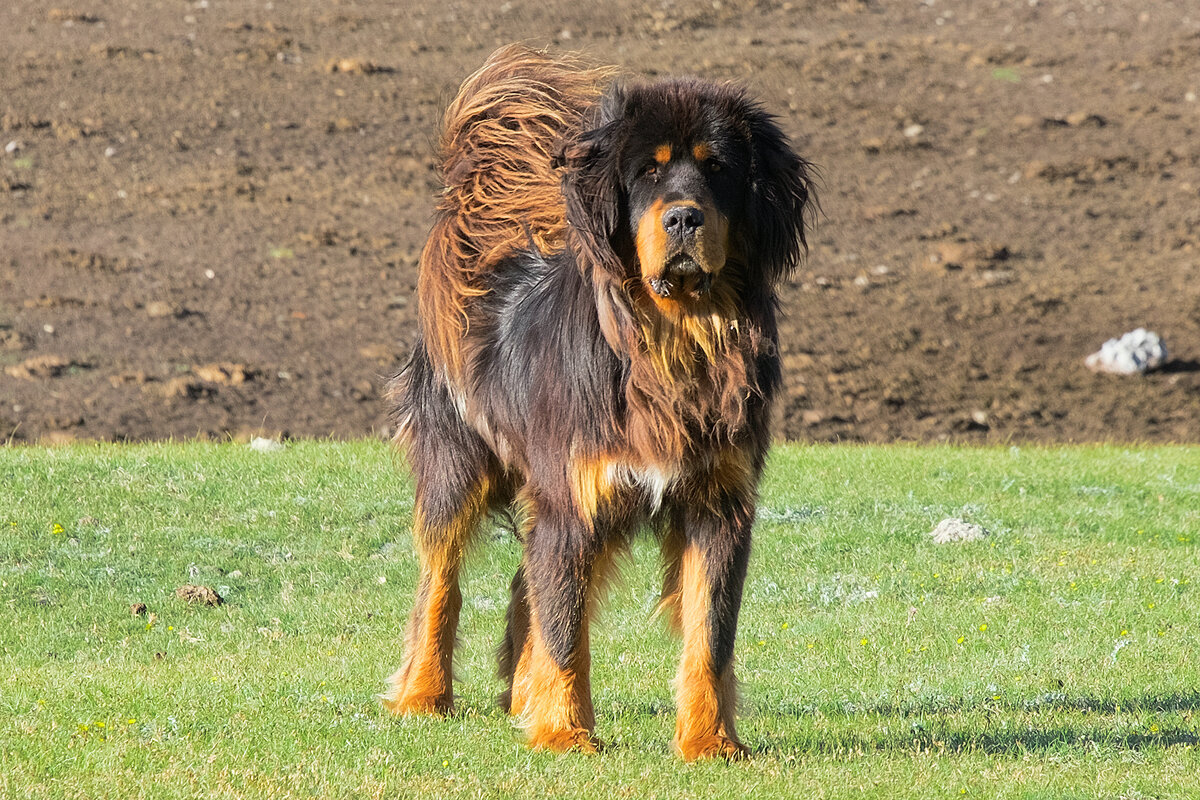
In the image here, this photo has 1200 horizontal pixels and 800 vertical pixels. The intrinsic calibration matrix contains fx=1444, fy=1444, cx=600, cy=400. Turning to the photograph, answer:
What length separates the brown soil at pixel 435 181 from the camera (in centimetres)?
1482

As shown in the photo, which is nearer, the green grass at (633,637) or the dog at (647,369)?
the dog at (647,369)

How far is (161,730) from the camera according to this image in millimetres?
5691

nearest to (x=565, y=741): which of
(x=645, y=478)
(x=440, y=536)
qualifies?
(x=645, y=478)

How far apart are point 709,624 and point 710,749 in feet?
1.70

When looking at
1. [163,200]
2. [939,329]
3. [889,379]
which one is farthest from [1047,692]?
[163,200]

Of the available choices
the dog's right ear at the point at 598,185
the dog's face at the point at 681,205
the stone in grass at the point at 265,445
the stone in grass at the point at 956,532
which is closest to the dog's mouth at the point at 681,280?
the dog's face at the point at 681,205

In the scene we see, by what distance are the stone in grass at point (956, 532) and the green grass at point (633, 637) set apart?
0.15 metres

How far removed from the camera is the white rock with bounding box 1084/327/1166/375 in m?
15.7

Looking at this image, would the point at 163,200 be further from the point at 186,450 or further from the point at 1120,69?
the point at 1120,69

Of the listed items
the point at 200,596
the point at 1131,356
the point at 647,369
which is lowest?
the point at 200,596

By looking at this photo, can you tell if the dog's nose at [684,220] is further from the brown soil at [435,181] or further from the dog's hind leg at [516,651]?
the brown soil at [435,181]

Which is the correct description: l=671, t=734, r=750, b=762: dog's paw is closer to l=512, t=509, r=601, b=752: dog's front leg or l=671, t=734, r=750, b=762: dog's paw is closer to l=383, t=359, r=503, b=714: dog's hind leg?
l=512, t=509, r=601, b=752: dog's front leg

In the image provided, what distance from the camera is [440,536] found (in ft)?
20.9

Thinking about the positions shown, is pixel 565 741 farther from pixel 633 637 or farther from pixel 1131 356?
pixel 1131 356
